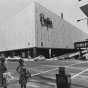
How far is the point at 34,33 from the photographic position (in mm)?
57281

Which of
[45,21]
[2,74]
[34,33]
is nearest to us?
[2,74]

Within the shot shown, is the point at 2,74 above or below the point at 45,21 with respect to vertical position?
below

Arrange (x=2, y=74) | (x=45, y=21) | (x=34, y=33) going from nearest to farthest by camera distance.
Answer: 1. (x=2, y=74)
2. (x=34, y=33)
3. (x=45, y=21)

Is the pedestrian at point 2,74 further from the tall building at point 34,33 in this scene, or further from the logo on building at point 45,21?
the logo on building at point 45,21

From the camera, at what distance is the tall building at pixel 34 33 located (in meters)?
58.2

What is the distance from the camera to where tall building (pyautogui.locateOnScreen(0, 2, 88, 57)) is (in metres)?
58.2

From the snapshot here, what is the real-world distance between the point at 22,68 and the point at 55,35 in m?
60.1

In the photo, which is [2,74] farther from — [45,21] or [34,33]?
[45,21]

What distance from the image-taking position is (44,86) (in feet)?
35.2

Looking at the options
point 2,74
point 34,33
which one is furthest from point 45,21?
point 2,74

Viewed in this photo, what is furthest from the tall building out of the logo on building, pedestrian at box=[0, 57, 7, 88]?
pedestrian at box=[0, 57, 7, 88]

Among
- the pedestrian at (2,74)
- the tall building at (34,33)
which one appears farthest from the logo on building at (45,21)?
the pedestrian at (2,74)

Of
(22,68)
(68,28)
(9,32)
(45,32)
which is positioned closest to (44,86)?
(22,68)

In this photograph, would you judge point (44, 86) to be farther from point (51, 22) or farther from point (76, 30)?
point (76, 30)
